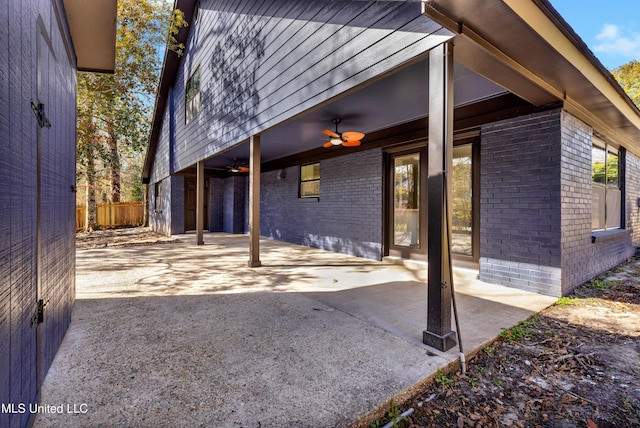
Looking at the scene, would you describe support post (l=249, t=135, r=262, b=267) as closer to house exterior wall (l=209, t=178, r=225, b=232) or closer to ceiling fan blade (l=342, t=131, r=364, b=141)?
ceiling fan blade (l=342, t=131, r=364, b=141)

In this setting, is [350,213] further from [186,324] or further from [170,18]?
[170,18]

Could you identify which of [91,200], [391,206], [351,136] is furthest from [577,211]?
[91,200]

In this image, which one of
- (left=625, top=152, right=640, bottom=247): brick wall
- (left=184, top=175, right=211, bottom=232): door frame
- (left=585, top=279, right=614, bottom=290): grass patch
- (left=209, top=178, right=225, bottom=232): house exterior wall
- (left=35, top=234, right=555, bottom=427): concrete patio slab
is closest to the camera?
(left=35, top=234, right=555, bottom=427): concrete patio slab

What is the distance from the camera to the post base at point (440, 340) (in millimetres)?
2158

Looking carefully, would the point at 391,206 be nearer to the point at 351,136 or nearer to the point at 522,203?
the point at 351,136

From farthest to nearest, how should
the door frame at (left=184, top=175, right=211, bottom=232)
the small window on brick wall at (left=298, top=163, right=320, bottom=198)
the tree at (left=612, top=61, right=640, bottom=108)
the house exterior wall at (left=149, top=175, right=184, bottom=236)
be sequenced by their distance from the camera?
the door frame at (left=184, top=175, right=211, bottom=232) < the tree at (left=612, top=61, right=640, bottom=108) < the house exterior wall at (left=149, top=175, right=184, bottom=236) < the small window on brick wall at (left=298, top=163, right=320, bottom=198)

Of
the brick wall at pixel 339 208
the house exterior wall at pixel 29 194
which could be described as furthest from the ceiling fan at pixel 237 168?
the house exterior wall at pixel 29 194

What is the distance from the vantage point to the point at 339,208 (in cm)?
700

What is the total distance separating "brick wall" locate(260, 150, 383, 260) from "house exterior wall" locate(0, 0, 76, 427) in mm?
4843

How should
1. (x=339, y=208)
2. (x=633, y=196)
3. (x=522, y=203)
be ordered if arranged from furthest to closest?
(x=339, y=208)
(x=633, y=196)
(x=522, y=203)

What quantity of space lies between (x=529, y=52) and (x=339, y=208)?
190 inches

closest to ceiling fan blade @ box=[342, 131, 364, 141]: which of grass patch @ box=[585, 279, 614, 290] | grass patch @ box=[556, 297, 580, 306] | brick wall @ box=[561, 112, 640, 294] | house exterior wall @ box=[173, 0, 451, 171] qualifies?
house exterior wall @ box=[173, 0, 451, 171]

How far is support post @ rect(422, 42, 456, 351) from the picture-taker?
7.12ft

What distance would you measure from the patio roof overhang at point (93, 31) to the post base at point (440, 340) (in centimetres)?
375
